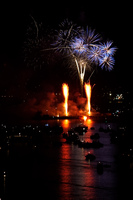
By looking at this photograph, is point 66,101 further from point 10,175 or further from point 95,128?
point 10,175

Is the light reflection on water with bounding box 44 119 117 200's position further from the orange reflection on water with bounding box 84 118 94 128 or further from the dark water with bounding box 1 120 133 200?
the orange reflection on water with bounding box 84 118 94 128

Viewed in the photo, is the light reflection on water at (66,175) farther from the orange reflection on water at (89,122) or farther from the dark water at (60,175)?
the orange reflection on water at (89,122)

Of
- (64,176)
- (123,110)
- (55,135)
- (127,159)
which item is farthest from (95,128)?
(123,110)

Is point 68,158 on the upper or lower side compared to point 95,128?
lower

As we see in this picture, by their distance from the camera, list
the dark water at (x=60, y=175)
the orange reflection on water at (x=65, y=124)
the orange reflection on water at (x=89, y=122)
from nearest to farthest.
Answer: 1. the dark water at (x=60, y=175)
2. the orange reflection on water at (x=65, y=124)
3. the orange reflection on water at (x=89, y=122)

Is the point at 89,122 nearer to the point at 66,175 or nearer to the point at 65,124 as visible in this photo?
the point at 65,124

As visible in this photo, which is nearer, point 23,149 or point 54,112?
point 23,149

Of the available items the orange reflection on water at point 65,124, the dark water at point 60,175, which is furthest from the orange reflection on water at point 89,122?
the dark water at point 60,175

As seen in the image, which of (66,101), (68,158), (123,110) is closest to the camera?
(68,158)

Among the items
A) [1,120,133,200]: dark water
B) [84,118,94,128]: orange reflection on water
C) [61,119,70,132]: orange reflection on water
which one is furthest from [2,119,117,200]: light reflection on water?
[84,118,94,128]: orange reflection on water
